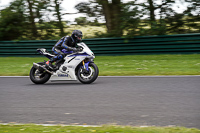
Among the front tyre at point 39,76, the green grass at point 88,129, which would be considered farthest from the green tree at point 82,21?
the green grass at point 88,129

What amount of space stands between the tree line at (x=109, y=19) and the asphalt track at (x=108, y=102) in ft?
31.6

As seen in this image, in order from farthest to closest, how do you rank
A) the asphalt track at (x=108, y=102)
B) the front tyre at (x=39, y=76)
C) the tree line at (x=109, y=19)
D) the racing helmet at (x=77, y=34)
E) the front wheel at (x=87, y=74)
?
the tree line at (x=109, y=19), the front tyre at (x=39, y=76), the racing helmet at (x=77, y=34), the front wheel at (x=87, y=74), the asphalt track at (x=108, y=102)

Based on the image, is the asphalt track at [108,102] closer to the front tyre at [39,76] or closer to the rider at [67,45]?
the front tyre at [39,76]

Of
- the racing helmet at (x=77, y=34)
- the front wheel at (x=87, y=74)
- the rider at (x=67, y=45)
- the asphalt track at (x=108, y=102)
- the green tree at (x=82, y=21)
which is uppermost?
the green tree at (x=82, y=21)

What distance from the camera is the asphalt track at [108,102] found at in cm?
571

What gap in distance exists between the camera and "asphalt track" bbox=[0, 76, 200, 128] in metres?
5.71

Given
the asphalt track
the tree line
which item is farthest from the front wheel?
the tree line

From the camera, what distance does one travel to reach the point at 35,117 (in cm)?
606

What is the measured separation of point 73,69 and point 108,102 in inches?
119

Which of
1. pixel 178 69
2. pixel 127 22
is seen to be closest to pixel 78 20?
pixel 127 22

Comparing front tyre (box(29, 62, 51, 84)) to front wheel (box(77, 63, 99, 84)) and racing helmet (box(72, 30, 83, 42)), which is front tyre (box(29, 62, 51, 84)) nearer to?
front wheel (box(77, 63, 99, 84))

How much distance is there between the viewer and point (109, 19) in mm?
21578

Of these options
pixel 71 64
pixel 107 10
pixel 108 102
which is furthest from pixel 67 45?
pixel 107 10

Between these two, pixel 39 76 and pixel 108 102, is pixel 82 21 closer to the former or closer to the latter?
pixel 39 76
